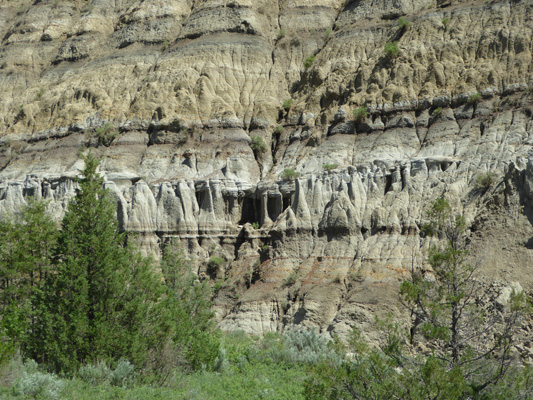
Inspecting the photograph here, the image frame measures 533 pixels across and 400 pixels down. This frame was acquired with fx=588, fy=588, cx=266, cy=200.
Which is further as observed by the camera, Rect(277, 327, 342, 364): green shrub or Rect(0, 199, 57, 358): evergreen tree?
Rect(277, 327, 342, 364): green shrub

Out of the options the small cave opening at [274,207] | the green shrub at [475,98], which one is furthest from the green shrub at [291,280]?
the green shrub at [475,98]

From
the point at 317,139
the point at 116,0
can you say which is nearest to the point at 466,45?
the point at 317,139

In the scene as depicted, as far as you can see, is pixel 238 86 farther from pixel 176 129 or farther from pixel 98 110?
pixel 98 110

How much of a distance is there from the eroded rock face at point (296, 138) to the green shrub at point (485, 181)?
0.26 m

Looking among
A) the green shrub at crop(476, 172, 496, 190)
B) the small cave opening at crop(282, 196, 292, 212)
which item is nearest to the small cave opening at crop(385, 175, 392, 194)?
the green shrub at crop(476, 172, 496, 190)

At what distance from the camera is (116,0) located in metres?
72.7

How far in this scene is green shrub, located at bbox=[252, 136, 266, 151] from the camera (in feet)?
167

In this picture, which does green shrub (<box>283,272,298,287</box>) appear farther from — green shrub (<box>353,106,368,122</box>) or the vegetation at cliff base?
green shrub (<box>353,106,368,122</box>)

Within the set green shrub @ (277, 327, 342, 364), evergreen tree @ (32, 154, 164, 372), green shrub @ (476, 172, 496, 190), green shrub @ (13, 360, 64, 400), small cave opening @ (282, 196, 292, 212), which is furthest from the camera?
small cave opening @ (282, 196, 292, 212)

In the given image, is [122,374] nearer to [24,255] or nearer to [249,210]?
[24,255]

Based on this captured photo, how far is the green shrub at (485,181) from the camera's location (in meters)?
37.3

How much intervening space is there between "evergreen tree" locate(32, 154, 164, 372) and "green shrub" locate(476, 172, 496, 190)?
965 inches

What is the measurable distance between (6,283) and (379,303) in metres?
20.5

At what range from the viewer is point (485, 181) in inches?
1473
